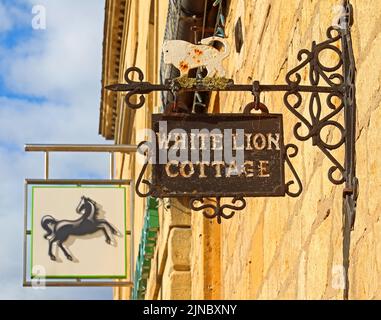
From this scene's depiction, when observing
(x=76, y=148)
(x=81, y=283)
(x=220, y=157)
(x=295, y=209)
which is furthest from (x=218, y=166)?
(x=76, y=148)

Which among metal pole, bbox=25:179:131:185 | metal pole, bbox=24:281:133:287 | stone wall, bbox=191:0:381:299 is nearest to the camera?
stone wall, bbox=191:0:381:299

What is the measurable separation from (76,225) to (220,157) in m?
7.25

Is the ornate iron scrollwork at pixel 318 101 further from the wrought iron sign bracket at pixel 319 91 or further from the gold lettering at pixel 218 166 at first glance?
the gold lettering at pixel 218 166

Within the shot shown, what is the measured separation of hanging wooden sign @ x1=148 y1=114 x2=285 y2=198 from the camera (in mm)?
4910

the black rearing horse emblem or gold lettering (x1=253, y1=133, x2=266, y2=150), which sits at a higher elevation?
gold lettering (x1=253, y1=133, x2=266, y2=150)

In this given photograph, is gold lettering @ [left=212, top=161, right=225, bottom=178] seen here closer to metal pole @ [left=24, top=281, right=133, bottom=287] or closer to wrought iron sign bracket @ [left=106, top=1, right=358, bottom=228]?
wrought iron sign bracket @ [left=106, top=1, right=358, bottom=228]

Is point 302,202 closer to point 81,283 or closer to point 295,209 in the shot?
point 295,209

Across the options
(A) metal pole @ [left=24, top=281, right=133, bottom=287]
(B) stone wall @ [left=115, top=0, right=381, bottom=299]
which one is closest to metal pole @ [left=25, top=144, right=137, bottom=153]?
(A) metal pole @ [left=24, top=281, right=133, bottom=287]

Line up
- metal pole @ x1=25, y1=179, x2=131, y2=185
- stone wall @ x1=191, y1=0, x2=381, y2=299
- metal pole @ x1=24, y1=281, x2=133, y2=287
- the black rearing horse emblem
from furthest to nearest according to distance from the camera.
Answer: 1. the black rearing horse emblem
2. metal pole @ x1=25, y1=179, x2=131, y2=185
3. metal pole @ x1=24, y1=281, x2=133, y2=287
4. stone wall @ x1=191, y1=0, x2=381, y2=299

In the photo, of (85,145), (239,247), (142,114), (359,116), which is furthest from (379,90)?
(142,114)

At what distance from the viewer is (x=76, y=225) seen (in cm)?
1209

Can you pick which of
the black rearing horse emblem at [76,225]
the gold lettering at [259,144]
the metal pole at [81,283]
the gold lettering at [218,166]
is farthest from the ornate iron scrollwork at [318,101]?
the black rearing horse emblem at [76,225]

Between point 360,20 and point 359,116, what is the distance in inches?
12.7

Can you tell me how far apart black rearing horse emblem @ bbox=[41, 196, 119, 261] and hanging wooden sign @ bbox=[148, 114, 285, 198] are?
7.00 meters
